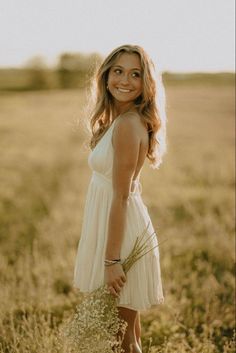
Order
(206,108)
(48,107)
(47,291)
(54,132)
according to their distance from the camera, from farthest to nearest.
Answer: (48,107)
(206,108)
(54,132)
(47,291)

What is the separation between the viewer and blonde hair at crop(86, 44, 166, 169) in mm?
3443

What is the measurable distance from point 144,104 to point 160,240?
4.28 metres

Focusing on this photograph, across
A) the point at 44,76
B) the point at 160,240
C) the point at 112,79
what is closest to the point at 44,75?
the point at 44,76

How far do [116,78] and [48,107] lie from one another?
46.0m

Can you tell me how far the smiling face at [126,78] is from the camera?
3.43 meters

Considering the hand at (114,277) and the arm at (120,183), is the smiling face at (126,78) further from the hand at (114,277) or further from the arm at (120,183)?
the hand at (114,277)

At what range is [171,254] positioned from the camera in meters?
7.17

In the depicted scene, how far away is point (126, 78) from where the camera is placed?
343 cm

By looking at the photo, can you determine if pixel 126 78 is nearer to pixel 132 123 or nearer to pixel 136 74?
pixel 136 74

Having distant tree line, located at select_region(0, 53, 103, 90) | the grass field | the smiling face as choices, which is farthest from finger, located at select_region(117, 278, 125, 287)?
distant tree line, located at select_region(0, 53, 103, 90)

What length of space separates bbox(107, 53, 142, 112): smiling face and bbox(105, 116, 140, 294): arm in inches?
8.4

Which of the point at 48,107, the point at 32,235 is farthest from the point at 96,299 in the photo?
the point at 48,107

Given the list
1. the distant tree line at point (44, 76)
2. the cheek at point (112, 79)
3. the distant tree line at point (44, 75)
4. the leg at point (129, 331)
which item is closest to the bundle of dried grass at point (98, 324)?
the leg at point (129, 331)

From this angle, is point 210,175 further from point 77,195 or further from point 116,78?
point 116,78
